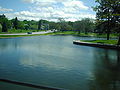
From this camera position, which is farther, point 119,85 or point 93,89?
point 119,85

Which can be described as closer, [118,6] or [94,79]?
[94,79]

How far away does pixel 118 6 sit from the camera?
29.3 meters

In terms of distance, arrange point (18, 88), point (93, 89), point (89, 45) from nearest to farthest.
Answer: point (18, 88) → point (93, 89) → point (89, 45)

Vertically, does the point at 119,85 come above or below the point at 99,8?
below

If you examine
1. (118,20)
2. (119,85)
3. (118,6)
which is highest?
(118,6)

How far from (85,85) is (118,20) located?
80.5 ft

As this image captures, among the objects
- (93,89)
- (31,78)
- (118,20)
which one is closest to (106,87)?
(93,89)

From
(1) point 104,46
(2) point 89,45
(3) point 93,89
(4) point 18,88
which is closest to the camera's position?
(4) point 18,88

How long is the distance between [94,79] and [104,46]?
17889 mm

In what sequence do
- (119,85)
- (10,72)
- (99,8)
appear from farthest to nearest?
(99,8) → (10,72) → (119,85)

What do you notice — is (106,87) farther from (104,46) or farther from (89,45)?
(89,45)

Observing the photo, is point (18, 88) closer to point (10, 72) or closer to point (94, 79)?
point (10, 72)

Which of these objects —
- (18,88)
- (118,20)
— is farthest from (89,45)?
(18,88)

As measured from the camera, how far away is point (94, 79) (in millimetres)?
9188
